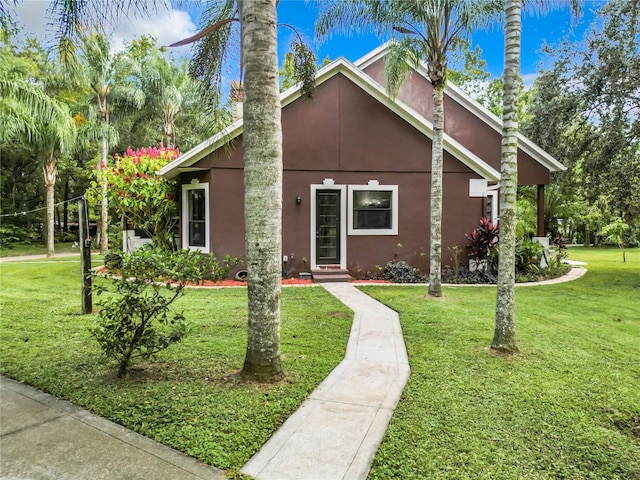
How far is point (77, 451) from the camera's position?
109 inches

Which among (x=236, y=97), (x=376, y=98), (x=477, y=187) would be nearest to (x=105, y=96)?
(x=236, y=97)

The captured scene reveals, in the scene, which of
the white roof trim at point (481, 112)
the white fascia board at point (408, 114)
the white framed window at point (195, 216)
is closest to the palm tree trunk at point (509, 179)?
the white fascia board at point (408, 114)

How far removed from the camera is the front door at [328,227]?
11.4 metres

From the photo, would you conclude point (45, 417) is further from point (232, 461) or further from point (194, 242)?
point (194, 242)

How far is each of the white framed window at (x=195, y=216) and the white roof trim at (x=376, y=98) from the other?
2.00ft

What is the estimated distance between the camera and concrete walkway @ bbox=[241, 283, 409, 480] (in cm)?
261

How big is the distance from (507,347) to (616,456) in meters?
2.12

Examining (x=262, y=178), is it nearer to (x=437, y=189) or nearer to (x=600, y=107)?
(x=437, y=189)

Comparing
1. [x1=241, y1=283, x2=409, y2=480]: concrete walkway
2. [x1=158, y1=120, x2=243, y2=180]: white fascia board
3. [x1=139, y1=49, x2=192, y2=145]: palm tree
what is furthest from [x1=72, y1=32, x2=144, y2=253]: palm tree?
[x1=241, y1=283, x2=409, y2=480]: concrete walkway

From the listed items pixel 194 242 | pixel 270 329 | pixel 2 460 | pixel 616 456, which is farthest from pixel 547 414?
pixel 194 242

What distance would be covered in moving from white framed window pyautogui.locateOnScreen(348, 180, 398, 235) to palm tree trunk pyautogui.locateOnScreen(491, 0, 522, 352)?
21.8 ft

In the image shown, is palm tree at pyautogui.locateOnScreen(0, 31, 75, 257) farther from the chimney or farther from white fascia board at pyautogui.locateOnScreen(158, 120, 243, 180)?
the chimney

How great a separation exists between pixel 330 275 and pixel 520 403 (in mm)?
7456

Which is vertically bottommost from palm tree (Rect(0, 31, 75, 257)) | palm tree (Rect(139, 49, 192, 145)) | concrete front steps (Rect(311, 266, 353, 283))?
concrete front steps (Rect(311, 266, 353, 283))
